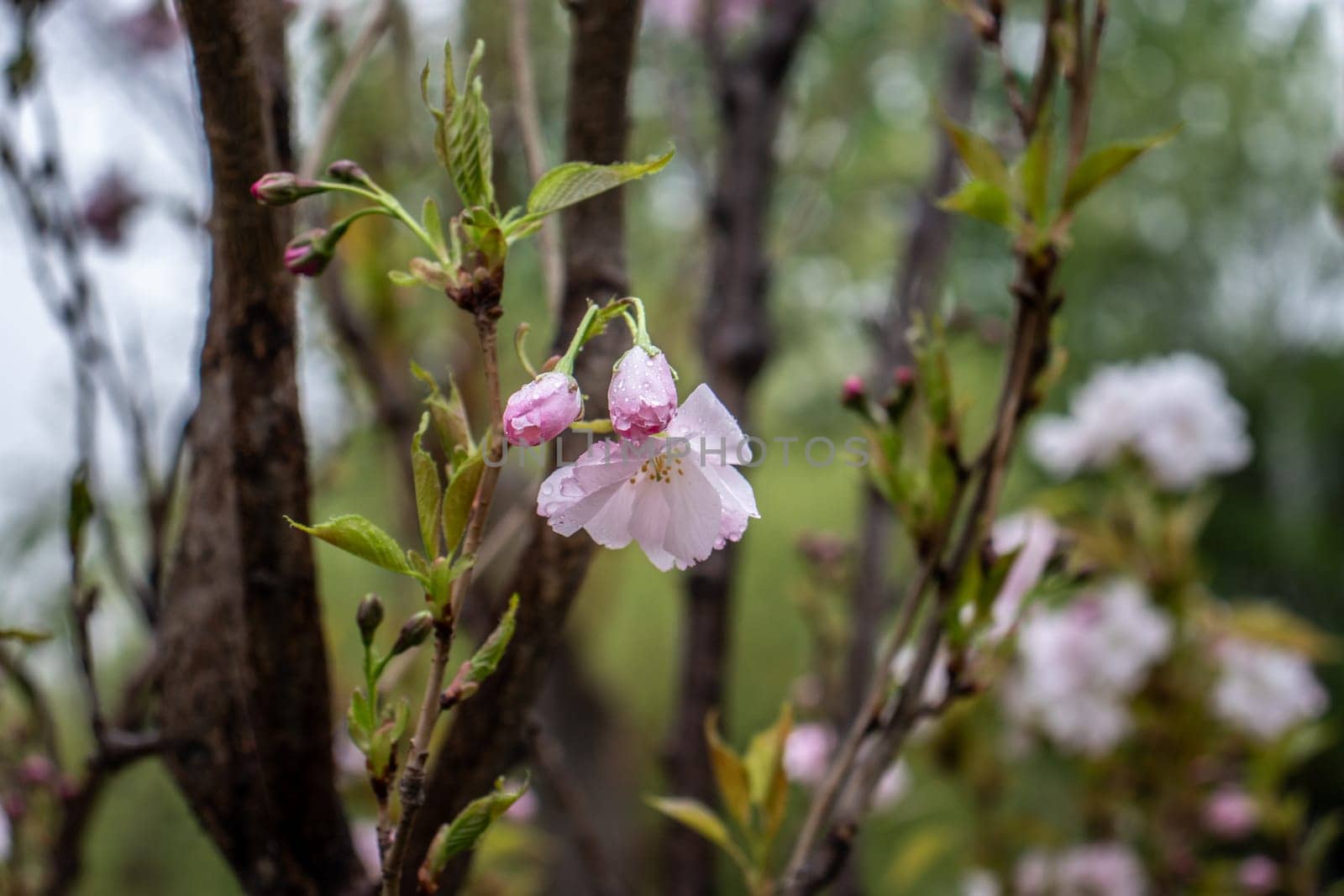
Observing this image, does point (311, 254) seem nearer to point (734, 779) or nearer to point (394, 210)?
point (394, 210)

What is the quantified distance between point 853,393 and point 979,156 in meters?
0.10

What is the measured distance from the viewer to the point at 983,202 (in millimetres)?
388

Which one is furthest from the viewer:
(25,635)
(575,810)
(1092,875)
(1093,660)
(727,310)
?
(1092,875)

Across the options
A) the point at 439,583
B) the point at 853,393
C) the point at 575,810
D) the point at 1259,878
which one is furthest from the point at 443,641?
the point at 1259,878

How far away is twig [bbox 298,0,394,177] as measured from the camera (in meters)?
0.47

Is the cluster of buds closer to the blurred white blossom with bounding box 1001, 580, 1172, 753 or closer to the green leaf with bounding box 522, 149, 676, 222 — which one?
the green leaf with bounding box 522, 149, 676, 222

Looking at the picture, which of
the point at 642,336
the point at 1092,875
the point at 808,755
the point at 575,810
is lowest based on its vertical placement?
the point at 1092,875

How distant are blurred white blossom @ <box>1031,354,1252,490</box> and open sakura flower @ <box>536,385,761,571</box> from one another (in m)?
0.81

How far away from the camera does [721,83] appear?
0.87 metres

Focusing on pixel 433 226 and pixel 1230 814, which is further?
pixel 1230 814

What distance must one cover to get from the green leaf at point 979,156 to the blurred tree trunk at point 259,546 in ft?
0.83

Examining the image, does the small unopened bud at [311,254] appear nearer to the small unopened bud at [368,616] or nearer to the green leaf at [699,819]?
the small unopened bud at [368,616]

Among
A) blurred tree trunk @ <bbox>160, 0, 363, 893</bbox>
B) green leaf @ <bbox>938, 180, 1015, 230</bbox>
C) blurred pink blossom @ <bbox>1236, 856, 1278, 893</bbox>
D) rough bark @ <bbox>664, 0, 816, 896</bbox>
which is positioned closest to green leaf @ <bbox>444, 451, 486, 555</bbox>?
blurred tree trunk @ <bbox>160, 0, 363, 893</bbox>

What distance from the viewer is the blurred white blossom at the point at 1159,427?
963 mm
